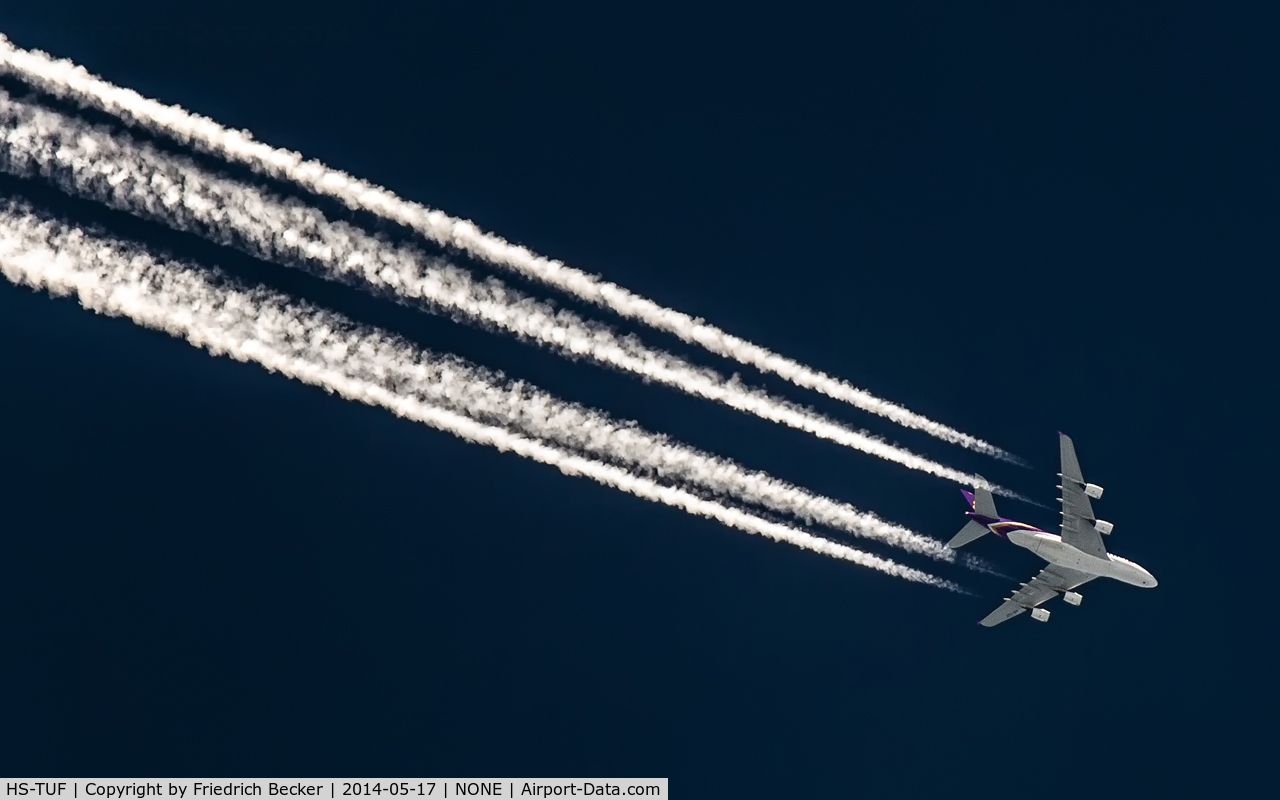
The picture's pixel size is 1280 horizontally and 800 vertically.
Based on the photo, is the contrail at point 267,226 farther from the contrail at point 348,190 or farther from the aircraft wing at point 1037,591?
the aircraft wing at point 1037,591

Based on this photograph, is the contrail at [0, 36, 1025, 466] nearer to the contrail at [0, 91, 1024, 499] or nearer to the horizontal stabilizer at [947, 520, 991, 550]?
the contrail at [0, 91, 1024, 499]

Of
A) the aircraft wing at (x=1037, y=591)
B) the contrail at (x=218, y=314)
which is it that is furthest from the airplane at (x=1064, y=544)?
the contrail at (x=218, y=314)

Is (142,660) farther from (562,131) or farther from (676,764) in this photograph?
(562,131)

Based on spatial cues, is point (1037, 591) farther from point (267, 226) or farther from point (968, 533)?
point (267, 226)

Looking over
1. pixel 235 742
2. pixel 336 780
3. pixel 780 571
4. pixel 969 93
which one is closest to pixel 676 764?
pixel 780 571

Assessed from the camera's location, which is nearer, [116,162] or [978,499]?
[116,162]

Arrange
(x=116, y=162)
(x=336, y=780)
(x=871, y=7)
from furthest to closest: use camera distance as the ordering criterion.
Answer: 1. (x=871, y=7)
2. (x=336, y=780)
3. (x=116, y=162)

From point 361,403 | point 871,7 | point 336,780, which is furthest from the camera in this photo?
point 871,7

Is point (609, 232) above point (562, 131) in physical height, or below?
below
